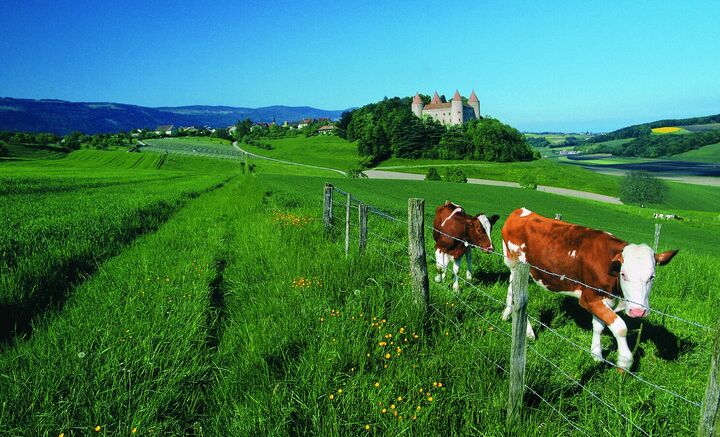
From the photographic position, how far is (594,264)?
17.4 ft

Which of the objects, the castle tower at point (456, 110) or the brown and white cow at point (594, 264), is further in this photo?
the castle tower at point (456, 110)

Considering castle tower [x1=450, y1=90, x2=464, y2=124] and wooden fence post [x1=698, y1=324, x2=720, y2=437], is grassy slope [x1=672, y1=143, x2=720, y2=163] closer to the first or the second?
castle tower [x1=450, y1=90, x2=464, y2=124]

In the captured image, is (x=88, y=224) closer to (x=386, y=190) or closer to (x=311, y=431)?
(x=311, y=431)

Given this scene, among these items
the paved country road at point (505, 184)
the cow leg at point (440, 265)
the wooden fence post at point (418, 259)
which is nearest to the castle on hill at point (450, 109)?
the paved country road at point (505, 184)

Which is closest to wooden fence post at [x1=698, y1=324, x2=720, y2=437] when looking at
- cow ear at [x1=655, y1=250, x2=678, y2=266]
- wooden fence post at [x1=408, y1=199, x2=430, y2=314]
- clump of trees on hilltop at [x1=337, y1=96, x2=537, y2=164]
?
cow ear at [x1=655, y1=250, x2=678, y2=266]

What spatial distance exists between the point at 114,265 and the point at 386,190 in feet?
114

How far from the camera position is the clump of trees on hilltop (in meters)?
106

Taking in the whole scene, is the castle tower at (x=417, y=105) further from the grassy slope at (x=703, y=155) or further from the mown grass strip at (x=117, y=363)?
the mown grass strip at (x=117, y=363)

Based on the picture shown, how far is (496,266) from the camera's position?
916 centimetres

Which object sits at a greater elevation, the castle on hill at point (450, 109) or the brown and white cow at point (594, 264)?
the castle on hill at point (450, 109)

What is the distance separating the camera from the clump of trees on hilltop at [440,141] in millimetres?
106062

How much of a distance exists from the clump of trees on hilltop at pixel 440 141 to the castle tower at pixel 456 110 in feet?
148

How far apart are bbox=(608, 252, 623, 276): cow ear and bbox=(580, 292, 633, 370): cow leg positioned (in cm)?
47

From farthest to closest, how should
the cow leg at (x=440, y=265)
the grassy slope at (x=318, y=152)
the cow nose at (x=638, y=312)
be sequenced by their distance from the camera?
the grassy slope at (x=318, y=152), the cow leg at (x=440, y=265), the cow nose at (x=638, y=312)
